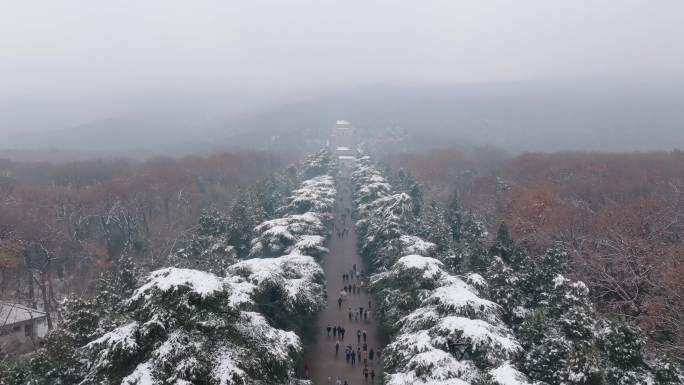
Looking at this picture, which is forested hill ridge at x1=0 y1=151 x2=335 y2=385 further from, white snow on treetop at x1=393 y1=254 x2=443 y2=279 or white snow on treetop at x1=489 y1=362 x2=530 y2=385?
white snow on treetop at x1=489 y1=362 x2=530 y2=385

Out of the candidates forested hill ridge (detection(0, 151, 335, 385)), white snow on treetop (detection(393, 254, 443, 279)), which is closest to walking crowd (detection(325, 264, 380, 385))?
forested hill ridge (detection(0, 151, 335, 385))

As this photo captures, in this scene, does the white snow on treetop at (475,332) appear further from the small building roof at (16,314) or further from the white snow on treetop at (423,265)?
the small building roof at (16,314)

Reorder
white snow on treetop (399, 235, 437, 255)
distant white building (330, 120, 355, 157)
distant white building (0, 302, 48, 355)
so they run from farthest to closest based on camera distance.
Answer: distant white building (330, 120, 355, 157) < distant white building (0, 302, 48, 355) < white snow on treetop (399, 235, 437, 255)

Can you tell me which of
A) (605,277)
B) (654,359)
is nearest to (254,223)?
(605,277)

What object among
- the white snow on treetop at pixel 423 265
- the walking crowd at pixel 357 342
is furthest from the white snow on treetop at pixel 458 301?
the walking crowd at pixel 357 342

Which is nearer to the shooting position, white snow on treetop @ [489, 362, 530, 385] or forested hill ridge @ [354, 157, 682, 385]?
white snow on treetop @ [489, 362, 530, 385]

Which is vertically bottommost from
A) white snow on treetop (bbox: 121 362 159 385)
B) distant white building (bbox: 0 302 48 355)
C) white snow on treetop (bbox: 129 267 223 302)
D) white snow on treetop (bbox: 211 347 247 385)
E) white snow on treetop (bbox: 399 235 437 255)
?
distant white building (bbox: 0 302 48 355)
